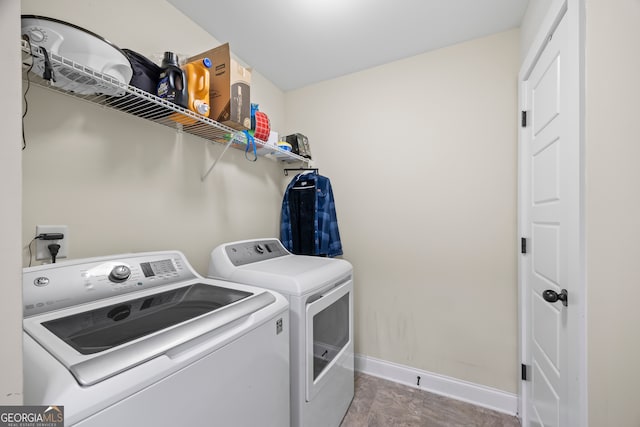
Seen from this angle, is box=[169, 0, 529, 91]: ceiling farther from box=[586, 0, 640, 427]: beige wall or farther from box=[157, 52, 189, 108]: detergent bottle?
box=[586, 0, 640, 427]: beige wall

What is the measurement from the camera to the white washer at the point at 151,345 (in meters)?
0.56

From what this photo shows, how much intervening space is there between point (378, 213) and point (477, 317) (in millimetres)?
1027

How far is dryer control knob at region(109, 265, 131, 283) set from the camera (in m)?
1.05

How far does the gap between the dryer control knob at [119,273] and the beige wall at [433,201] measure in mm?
1583

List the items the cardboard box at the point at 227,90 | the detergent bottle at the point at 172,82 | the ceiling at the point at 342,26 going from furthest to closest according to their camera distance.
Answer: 1. the ceiling at the point at 342,26
2. the cardboard box at the point at 227,90
3. the detergent bottle at the point at 172,82

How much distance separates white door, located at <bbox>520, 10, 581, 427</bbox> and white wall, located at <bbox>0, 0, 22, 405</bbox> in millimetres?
1468

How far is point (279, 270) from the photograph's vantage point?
1431 mm

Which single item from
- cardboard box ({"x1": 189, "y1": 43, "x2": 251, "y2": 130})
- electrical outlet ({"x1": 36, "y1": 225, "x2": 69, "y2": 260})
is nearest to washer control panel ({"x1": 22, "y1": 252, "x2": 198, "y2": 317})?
electrical outlet ({"x1": 36, "y1": 225, "x2": 69, "y2": 260})

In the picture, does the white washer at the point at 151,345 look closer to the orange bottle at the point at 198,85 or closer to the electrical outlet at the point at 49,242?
the electrical outlet at the point at 49,242

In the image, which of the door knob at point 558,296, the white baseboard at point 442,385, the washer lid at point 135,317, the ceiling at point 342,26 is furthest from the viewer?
the white baseboard at point 442,385

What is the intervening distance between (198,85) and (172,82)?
0.14 meters

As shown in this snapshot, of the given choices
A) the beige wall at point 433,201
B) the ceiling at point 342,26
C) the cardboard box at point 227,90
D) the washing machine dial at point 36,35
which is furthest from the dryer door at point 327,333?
the ceiling at point 342,26

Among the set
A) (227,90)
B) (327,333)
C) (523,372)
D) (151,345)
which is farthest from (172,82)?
(523,372)

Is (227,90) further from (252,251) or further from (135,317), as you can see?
(135,317)
